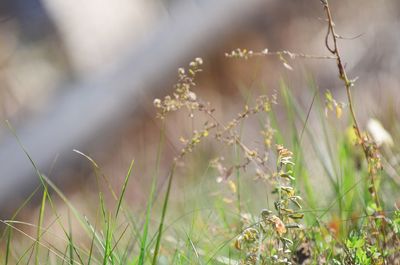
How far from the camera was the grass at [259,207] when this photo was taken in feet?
5.88

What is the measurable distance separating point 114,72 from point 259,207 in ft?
7.08

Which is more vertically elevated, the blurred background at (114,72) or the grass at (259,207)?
the blurred background at (114,72)

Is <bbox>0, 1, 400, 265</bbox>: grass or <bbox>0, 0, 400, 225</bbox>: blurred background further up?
<bbox>0, 0, 400, 225</bbox>: blurred background

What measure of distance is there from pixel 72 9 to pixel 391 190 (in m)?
2.88

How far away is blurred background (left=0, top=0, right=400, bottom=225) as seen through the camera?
4625 mm

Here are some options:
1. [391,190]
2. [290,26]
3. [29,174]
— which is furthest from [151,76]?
[391,190]

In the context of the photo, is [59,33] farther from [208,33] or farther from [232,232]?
[232,232]

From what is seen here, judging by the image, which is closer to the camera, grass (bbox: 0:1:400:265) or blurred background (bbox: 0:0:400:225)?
grass (bbox: 0:1:400:265)

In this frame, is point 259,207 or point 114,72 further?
point 114,72

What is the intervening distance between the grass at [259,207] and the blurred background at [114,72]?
136cm

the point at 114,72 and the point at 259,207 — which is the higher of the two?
the point at 114,72

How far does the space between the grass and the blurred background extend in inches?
53.6

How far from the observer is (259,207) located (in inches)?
104

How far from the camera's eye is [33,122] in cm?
467
